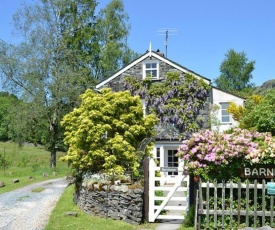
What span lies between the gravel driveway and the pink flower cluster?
16.7 feet

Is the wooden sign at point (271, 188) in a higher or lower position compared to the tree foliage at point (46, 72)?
lower

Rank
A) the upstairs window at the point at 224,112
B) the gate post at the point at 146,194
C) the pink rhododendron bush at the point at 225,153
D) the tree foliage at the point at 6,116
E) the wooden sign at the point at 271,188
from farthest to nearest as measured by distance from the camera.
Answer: the tree foliage at the point at 6,116, the upstairs window at the point at 224,112, the gate post at the point at 146,194, the pink rhododendron bush at the point at 225,153, the wooden sign at the point at 271,188

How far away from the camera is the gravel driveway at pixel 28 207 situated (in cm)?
1282

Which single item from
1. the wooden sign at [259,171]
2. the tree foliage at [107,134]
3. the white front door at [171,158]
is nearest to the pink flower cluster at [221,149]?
the wooden sign at [259,171]

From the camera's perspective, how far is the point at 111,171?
14258mm

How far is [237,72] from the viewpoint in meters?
56.7

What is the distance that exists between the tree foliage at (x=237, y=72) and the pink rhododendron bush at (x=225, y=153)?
46441mm

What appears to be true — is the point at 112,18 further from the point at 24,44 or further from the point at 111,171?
the point at 111,171

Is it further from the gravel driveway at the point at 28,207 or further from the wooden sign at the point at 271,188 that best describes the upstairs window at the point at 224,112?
the wooden sign at the point at 271,188

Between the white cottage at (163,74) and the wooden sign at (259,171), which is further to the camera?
the white cottage at (163,74)

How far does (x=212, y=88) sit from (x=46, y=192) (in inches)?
528

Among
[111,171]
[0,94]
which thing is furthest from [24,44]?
[0,94]

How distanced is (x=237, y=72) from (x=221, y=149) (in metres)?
48.0

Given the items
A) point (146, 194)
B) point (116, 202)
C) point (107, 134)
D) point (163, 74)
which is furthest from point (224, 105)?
point (116, 202)
